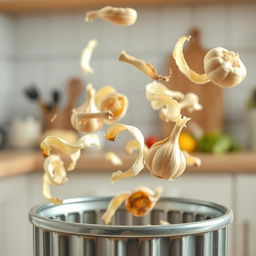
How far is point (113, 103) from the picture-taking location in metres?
0.68

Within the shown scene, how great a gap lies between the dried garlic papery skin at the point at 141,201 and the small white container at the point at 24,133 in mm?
2081

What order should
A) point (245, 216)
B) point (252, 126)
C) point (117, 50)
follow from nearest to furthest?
point (245, 216)
point (252, 126)
point (117, 50)

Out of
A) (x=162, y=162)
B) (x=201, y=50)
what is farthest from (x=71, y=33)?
(x=162, y=162)

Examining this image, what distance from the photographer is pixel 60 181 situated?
65 cm

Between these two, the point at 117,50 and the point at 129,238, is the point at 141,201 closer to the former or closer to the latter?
the point at 129,238

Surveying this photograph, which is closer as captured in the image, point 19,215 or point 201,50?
point 19,215

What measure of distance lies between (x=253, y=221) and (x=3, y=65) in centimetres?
133

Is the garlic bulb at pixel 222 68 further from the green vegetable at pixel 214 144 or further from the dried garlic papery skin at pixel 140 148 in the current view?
the green vegetable at pixel 214 144

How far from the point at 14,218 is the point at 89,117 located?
1.77 m

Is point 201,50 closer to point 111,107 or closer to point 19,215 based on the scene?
→ point 19,215

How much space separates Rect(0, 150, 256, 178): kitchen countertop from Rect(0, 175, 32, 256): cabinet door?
2.1 inches

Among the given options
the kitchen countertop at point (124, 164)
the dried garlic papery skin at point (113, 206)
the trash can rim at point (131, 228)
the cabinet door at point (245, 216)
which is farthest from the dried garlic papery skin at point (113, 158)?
the cabinet door at point (245, 216)

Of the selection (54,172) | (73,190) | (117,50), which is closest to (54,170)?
(54,172)

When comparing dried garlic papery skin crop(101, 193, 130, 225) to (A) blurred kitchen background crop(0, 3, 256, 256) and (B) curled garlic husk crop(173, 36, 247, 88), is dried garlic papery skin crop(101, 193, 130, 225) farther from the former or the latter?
(A) blurred kitchen background crop(0, 3, 256, 256)
